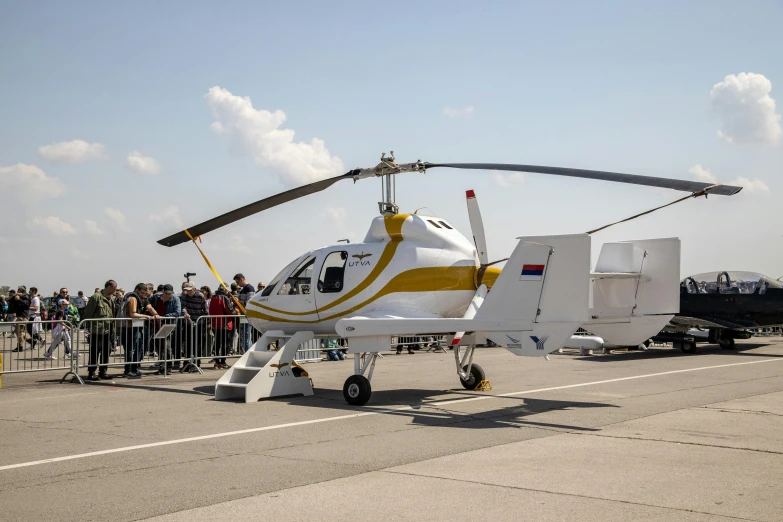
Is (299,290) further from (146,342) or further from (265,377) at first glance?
(146,342)

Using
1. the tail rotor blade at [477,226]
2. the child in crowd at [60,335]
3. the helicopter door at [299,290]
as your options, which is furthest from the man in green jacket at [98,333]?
the tail rotor blade at [477,226]

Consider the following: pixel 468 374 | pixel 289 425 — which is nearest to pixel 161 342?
pixel 468 374

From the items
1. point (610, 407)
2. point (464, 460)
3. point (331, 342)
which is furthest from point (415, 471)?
point (331, 342)

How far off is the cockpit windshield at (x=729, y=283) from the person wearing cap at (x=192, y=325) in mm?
14117

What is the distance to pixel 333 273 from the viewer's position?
42.4 feet

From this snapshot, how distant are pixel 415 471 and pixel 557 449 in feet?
5.90

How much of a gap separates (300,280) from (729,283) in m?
14.3

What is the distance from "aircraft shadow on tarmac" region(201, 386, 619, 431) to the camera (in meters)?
9.73

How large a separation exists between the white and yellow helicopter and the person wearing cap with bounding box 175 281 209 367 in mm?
3999

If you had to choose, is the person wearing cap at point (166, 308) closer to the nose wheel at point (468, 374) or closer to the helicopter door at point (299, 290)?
the helicopter door at point (299, 290)

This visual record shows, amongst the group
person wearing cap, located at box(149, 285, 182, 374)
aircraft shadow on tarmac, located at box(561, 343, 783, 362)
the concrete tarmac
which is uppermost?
person wearing cap, located at box(149, 285, 182, 374)

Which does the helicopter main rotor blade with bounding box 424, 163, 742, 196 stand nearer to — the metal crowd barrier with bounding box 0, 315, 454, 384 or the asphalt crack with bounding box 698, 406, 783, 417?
the asphalt crack with bounding box 698, 406, 783, 417

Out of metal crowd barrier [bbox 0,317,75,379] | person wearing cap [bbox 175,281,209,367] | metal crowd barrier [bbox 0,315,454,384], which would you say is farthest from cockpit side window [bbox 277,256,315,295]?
metal crowd barrier [bbox 0,317,75,379]

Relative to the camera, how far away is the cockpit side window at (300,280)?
13.2m
